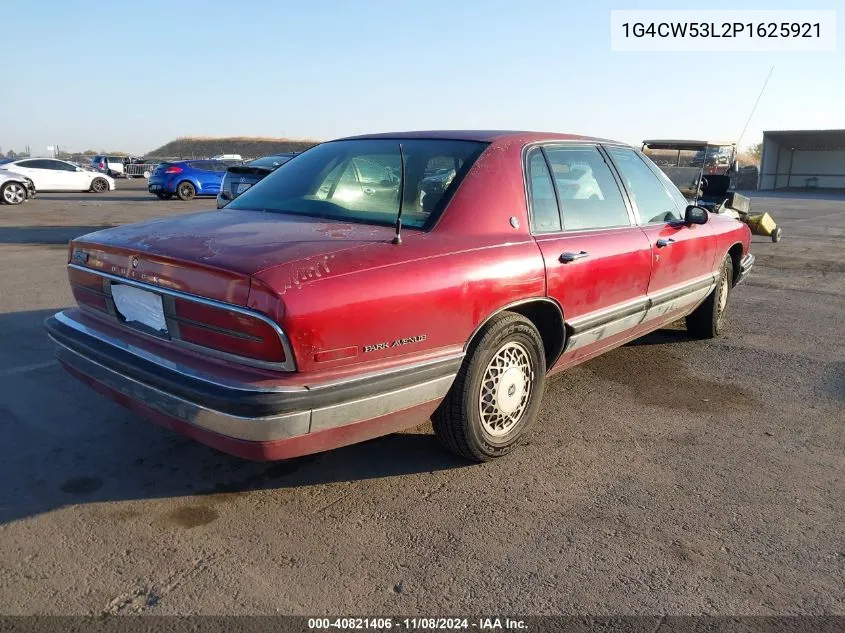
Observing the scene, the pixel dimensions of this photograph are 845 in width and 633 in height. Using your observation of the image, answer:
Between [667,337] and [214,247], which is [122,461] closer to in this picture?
[214,247]

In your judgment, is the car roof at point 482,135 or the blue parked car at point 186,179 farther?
the blue parked car at point 186,179

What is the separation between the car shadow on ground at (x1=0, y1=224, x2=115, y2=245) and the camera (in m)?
10.8

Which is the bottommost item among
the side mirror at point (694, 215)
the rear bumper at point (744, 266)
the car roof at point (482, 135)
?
the rear bumper at point (744, 266)

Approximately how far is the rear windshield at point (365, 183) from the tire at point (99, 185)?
77.0ft

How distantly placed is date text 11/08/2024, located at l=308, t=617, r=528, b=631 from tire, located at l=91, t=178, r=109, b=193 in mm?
25515

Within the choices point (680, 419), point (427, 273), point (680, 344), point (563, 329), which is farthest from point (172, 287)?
point (680, 344)

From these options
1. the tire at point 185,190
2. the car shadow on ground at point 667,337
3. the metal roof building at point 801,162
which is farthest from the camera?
the metal roof building at point 801,162

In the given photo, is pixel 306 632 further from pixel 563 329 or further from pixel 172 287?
pixel 563 329

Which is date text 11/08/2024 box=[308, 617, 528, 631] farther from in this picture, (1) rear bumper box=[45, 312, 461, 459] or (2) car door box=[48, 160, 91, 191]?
(2) car door box=[48, 160, 91, 191]

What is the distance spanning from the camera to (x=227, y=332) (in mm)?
2543

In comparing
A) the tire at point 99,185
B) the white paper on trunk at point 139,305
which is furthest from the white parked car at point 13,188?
the white paper on trunk at point 139,305

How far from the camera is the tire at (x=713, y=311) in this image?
5.45 metres

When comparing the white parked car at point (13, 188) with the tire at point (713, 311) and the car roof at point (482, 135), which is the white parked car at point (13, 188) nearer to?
the car roof at point (482, 135)

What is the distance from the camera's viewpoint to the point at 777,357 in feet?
17.0
